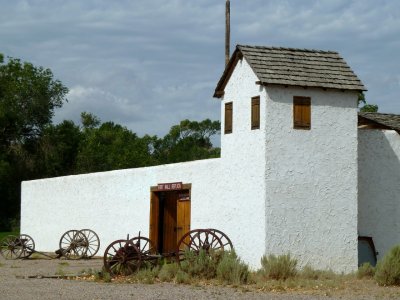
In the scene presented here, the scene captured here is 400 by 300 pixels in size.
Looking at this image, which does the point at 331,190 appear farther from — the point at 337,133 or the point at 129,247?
the point at 129,247

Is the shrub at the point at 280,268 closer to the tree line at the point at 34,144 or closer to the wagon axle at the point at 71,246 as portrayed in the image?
the wagon axle at the point at 71,246

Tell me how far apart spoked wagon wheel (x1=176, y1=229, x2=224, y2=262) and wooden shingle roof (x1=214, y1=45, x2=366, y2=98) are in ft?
13.8

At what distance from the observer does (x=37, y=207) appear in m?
35.7

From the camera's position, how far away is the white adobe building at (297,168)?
22000 millimetres

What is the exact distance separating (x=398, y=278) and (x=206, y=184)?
23.1ft

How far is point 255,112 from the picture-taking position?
2256 centimetres

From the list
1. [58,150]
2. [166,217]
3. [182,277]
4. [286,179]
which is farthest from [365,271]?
[58,150]

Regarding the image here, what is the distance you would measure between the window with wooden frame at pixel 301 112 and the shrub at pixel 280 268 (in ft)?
12.4

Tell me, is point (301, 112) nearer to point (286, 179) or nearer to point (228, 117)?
point (286, 179)

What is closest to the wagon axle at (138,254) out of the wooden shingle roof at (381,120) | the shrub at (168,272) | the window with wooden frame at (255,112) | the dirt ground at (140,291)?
the shrub at (168,272)

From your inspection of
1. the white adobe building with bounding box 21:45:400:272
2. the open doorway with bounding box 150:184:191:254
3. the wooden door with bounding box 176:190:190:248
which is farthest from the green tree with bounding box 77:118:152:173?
the white adobe building with bounding box 21:45:400:272

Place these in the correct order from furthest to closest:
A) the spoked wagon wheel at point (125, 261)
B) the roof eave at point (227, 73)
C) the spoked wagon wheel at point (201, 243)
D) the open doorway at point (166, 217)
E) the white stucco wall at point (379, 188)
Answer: the open doorway at point (166, 217)
the white stucco wall at point (379, 188)
the roof eave at point (227, 73)
the spoked wagon wheel at point (201, 243)
the spoked wagon wheel at point (125, 261)

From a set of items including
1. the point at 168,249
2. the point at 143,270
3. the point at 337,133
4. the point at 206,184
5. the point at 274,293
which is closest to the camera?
the point at 274,293

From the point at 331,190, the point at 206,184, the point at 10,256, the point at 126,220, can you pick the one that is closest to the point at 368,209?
the point at 331,190
